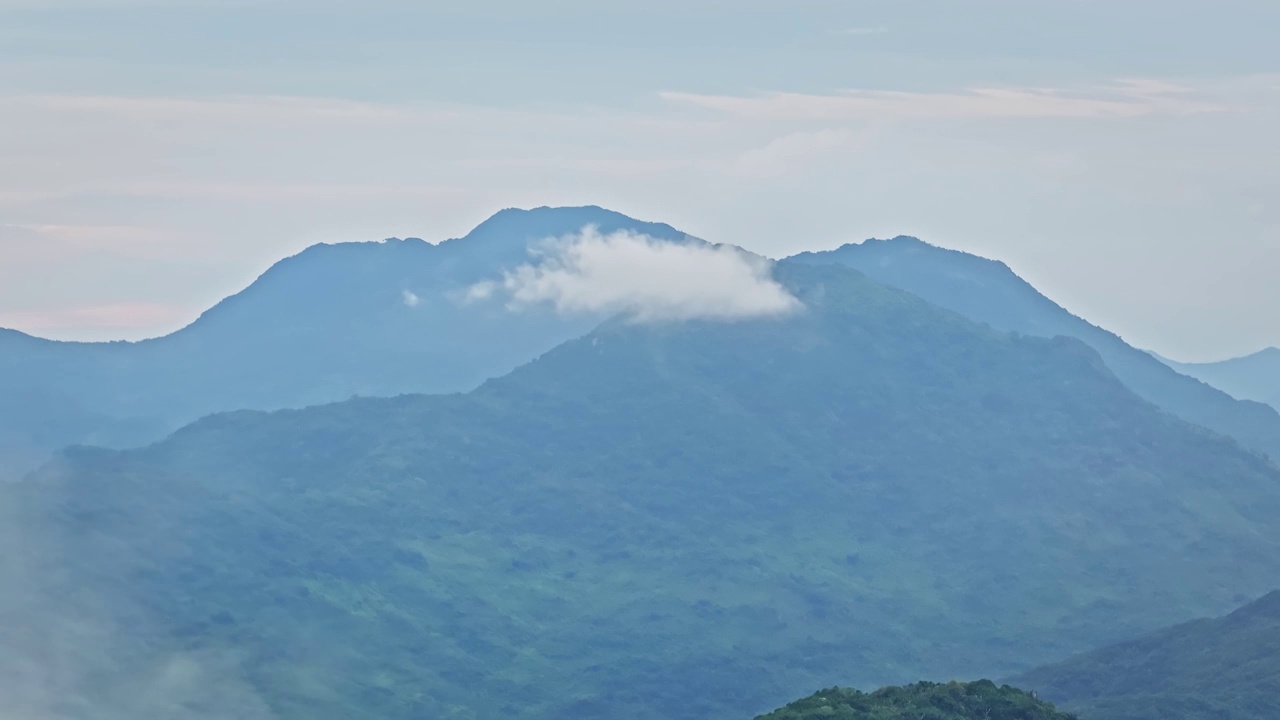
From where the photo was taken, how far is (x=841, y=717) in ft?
393

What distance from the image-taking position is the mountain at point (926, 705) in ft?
398

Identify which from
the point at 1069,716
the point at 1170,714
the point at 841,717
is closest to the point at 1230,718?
the point at 1170,714

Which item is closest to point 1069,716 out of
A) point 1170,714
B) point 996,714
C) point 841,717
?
point 996,714

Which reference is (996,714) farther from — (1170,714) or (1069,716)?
(1170,714)

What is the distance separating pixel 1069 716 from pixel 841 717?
16611 mm

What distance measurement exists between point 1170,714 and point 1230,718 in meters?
6.08

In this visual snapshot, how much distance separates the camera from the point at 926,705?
125562mm

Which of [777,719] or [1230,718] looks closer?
[777,719]

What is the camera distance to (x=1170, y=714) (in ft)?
644

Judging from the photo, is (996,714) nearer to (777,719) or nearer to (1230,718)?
(777,719)

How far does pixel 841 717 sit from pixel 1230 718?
3583 inches

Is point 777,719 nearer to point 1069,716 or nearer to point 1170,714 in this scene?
point 1069,716

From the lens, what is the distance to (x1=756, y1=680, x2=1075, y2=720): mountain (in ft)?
398

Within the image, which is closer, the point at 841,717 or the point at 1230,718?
the point at 841,717
